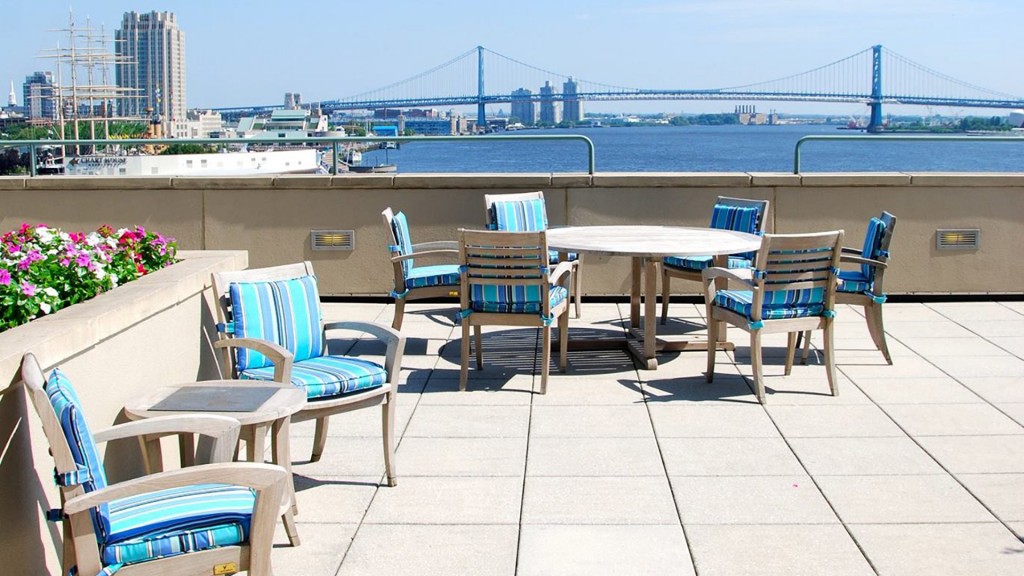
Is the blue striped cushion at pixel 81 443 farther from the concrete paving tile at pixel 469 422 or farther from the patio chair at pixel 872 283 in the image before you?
the patio chair at pixel 872 283

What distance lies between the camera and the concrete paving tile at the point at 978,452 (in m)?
4.66

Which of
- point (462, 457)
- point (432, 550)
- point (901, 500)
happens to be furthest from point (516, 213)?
point (432, 550)

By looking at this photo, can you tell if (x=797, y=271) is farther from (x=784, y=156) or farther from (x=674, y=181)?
(x=784, y=156)

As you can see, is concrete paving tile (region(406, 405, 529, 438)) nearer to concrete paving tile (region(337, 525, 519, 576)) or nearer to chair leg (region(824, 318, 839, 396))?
concrete paving tile (region(337, 525, 519, 576))

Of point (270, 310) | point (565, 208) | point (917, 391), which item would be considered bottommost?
point (917, 391)

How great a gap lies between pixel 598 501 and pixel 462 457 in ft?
2.57

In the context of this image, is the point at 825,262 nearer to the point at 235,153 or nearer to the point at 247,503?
the point at 247,503

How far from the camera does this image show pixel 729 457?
482cm

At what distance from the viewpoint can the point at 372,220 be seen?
8.86 m

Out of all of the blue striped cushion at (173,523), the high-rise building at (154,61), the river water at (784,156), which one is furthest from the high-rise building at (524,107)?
the high-rise building at (154,61)

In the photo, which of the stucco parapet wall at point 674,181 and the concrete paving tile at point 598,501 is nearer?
the concrete paving tile at point 598,501

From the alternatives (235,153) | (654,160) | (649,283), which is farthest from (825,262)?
(654,160)

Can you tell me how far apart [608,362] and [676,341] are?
1.75ft

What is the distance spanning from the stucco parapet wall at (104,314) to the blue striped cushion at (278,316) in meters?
0.23
